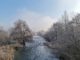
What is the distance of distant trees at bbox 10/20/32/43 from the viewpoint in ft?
126

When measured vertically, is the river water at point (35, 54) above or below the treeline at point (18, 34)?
below

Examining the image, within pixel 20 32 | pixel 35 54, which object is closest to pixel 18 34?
pixel 20 32

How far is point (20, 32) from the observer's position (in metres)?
39.3

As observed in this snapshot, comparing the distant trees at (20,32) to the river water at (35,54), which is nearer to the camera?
the river water at (35,54)

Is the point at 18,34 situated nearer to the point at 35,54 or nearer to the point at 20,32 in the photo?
the point at 20,32

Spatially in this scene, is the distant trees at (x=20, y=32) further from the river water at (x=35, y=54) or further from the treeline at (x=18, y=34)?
the river water at (x=35, y=54)

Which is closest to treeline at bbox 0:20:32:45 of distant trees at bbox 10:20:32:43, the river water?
distant trees at bbox 10:20:32:43

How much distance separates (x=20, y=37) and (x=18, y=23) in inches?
156

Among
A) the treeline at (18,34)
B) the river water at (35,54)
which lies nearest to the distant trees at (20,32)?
the treeline at (18,34)

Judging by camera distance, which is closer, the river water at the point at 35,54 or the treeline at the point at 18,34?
the river water at the point at 35,54

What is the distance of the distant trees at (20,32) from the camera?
38.5m

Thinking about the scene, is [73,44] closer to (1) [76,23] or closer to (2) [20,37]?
(1) [76,23]

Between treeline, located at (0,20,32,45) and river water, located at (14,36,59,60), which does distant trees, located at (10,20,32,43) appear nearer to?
treeline, located at (0,20,32,45)

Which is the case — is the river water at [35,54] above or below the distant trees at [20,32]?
below
